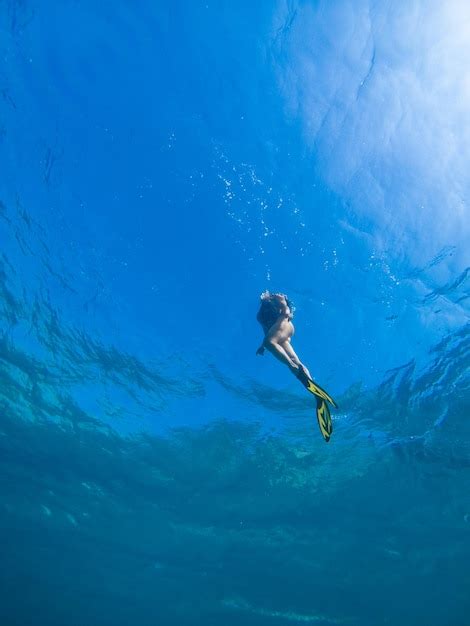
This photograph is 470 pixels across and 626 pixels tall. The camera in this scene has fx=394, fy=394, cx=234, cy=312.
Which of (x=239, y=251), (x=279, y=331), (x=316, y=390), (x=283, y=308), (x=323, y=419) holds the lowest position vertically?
(x=323, y=419)

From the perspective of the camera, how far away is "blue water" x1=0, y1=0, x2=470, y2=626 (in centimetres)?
760

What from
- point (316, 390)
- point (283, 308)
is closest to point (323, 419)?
point (316, 390)

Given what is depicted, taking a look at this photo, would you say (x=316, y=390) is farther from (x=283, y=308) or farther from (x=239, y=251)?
(x=239, y=251)

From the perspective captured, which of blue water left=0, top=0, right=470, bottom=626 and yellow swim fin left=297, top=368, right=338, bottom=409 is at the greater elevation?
blue water left=0, top=0, right=470, bottom=626

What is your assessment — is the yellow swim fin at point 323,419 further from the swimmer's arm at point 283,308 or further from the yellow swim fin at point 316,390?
the swimmer's arm at point 283,308

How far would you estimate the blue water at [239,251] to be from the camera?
24.9ft

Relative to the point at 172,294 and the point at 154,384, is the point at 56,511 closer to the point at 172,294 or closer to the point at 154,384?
the point at 154,384

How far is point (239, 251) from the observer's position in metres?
9.88

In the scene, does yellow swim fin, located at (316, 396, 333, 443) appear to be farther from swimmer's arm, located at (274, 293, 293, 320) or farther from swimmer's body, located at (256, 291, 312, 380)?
swimmer's arm, located at (274, 293, 293, 320)

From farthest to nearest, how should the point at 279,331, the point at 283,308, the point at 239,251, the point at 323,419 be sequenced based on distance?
the point at 239,251, the point at 283,308, the point at 279,331, the point at 323,419

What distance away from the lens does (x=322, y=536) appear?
2241 cm

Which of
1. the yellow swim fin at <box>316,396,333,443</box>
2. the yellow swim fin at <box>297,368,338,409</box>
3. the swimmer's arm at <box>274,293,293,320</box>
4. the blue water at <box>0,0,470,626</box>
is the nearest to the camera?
the yellow swim fin at <box>297,368,338,409</box>

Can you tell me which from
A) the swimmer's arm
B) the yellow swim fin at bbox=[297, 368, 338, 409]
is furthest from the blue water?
the yellow swim fin at bbox=[297, 368, 338, 409]

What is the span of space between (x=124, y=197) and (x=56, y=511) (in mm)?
24326
